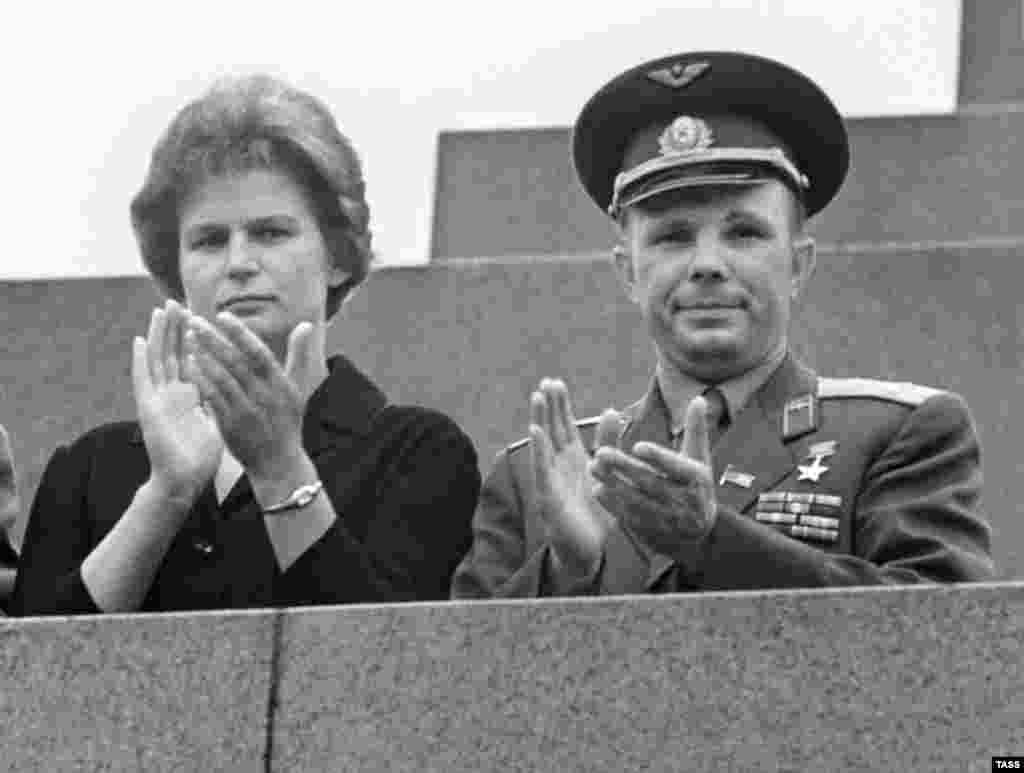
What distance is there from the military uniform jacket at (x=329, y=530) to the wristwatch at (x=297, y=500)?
0.07m

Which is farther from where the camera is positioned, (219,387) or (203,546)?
(203,546)

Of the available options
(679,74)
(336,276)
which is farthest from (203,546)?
(679,74)

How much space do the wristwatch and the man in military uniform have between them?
37 cm

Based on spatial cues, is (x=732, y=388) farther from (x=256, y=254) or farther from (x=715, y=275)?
(x=256, y=254)

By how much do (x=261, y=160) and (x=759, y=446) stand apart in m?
1.22

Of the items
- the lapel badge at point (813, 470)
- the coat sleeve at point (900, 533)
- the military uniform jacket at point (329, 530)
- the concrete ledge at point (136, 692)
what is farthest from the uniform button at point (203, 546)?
the lapel badge at point (813, 470)

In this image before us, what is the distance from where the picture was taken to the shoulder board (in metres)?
6.88

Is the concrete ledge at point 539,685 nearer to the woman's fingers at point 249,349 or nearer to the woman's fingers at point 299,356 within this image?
the woman's fingers at point 249,349

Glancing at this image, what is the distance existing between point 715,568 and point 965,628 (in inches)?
21.5

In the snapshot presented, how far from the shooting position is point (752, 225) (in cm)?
695

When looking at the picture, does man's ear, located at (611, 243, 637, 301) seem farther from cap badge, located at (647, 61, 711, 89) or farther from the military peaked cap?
cap badge, located at (647, 61, 711, 89)

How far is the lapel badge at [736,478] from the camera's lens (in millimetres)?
6793

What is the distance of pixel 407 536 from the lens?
691 centimetres

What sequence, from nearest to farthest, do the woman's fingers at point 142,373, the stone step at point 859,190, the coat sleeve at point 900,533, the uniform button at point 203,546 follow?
the coat sleeve at point 900,533 < the woman's fingers at point 142,373 < the uniform button at point 203,546 < the stone step at point 859,190
